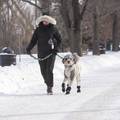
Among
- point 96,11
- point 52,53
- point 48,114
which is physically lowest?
point 48,114

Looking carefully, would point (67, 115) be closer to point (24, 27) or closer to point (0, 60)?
point (0, 60)

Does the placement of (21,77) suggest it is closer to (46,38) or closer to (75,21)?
(46,38)

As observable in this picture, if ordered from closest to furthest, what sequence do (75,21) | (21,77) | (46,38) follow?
(46,38) < (21,77) < (75,21)

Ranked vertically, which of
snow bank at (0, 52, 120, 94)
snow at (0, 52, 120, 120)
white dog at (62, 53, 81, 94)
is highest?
white dog at (62, 53, 81, 94)

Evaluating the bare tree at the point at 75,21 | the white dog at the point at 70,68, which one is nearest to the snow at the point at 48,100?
the white dog at the point at 70,68

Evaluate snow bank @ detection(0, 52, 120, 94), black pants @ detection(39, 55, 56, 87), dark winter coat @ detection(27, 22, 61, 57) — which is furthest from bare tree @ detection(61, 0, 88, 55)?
dark winter coat @ detection(27, 22, 61, 57)

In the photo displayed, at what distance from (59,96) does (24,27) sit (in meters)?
45.0

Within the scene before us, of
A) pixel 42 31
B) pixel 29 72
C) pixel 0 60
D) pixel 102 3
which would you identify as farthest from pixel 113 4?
pixel 42 31

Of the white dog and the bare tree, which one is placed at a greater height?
the bare tree

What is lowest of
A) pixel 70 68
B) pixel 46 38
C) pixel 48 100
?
pixel 48 100

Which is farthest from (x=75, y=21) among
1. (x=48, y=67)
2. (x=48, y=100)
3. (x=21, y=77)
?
(x=48, y=100)

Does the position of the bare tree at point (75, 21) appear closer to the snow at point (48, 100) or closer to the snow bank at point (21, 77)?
the snow bank at point (21, 77)

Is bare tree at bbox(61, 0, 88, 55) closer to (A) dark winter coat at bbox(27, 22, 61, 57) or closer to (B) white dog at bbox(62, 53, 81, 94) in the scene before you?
(B) white dog at bbox(62, 53, 81, 94)

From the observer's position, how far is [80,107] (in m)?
10.6
